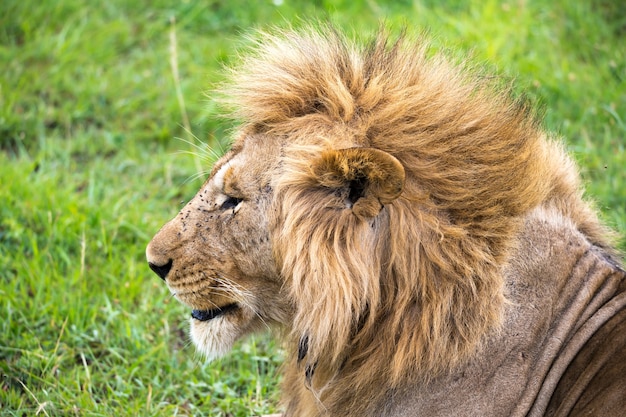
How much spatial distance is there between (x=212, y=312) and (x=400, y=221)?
0.78 m

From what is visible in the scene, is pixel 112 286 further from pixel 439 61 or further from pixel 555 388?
pixel 555 388

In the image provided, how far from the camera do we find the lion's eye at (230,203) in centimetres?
273

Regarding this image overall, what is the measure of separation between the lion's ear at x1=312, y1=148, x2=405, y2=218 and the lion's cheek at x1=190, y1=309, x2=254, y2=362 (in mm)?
598

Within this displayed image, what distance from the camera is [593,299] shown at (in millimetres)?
2643

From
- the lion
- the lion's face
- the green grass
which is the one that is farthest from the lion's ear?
the green grass

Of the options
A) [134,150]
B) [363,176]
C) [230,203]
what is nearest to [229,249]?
[230,203]

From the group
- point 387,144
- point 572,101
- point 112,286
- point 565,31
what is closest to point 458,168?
point 387,144

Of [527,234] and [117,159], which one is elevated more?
[527,234]

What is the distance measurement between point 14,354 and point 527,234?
2314mm

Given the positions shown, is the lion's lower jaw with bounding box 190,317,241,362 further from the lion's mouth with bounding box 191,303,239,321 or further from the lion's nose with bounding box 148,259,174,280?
the lion's nose with bounding box 148,259,174,280

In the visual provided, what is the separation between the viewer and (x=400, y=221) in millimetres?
2543

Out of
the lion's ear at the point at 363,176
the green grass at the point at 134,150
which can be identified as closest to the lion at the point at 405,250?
the lion's ear at the point at 363,176

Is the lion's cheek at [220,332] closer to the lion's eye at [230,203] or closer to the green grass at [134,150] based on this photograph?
the lion's eye at [230,203]

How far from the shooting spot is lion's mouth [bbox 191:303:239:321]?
2.84m
